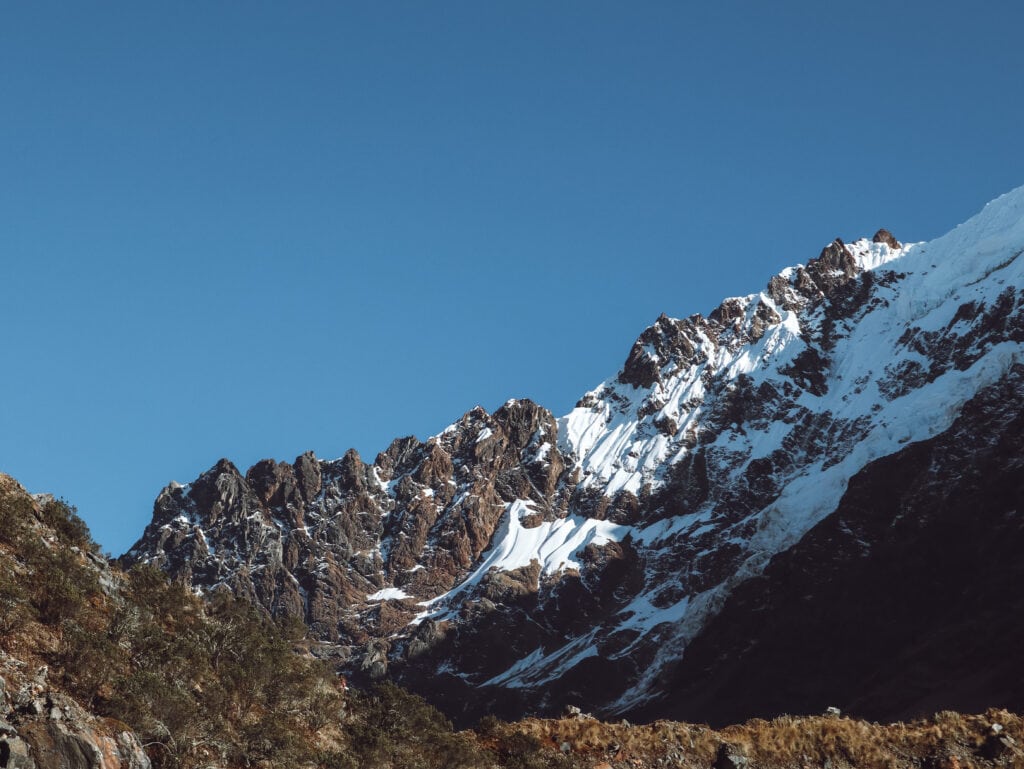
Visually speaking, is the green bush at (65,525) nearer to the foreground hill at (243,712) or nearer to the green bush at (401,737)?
the foreground hill at (243,712)

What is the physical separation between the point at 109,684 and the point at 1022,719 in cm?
3477

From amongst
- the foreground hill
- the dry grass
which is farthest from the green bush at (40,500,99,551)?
the dry grass

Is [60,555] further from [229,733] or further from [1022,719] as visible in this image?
[1022,719]

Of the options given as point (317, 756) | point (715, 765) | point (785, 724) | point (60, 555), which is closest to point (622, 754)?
point (715, 765)

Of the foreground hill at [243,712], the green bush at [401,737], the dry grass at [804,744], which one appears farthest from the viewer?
the dry grass at [804,744]

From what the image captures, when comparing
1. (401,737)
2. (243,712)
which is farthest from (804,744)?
(243,712)

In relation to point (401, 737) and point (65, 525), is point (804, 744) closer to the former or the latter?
point (401, 737)

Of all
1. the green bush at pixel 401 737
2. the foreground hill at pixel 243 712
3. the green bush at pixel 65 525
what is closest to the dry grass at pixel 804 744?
the foreground hill at pixel 243 712

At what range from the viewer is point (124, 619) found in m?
42.1

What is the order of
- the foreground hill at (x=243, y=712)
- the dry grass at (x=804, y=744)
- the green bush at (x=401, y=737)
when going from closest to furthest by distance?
the foreground hill at (x=243, y=712) → the green bush at (x=401, y=737) → the dry grass at (x=804, y=744)

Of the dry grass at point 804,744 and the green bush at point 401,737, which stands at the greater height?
the green bush at point 401,737

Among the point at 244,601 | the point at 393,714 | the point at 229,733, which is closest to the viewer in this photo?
the point at 229,733

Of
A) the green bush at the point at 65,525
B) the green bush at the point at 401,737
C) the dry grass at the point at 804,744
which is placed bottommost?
the dry grass at the point at 804,744

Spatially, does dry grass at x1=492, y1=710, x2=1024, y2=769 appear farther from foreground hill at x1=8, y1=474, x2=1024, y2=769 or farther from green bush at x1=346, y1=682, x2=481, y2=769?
green bush at x1=346, y1=682, x2=481, y2=769
